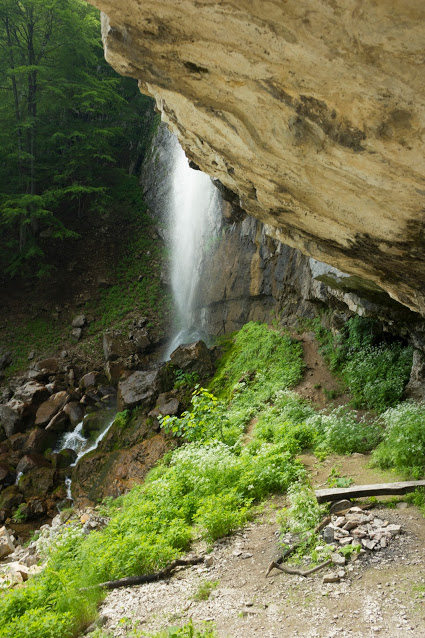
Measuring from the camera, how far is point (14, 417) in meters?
14.2

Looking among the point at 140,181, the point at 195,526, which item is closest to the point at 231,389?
the point at 195,526

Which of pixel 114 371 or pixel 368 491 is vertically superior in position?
pixel 368 491

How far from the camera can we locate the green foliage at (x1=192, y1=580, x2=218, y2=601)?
4.52 metres

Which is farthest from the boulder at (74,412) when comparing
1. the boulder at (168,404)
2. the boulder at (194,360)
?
the boulder at (194,360)

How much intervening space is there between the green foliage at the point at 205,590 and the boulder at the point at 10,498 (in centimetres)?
815

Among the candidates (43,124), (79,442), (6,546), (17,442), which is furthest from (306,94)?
(43,124)

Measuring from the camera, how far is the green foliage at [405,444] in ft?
19.7

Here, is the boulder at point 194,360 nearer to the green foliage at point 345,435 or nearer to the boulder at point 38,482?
the boulder at point 38,482

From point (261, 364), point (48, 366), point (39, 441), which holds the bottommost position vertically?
point (39, 441)

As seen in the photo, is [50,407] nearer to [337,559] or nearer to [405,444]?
[405,444]

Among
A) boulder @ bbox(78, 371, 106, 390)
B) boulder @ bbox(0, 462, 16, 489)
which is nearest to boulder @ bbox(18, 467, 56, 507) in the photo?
boulder @ bbox(0, 462, 16, 489)

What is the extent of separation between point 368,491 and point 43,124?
21.6m

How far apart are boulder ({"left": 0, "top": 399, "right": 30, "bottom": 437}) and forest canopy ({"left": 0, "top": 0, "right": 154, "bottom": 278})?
24.6 feet

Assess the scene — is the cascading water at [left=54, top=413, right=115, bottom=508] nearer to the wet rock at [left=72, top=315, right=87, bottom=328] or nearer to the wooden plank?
the wet rock at [left=72, top=315, right=87, bottom=328]
